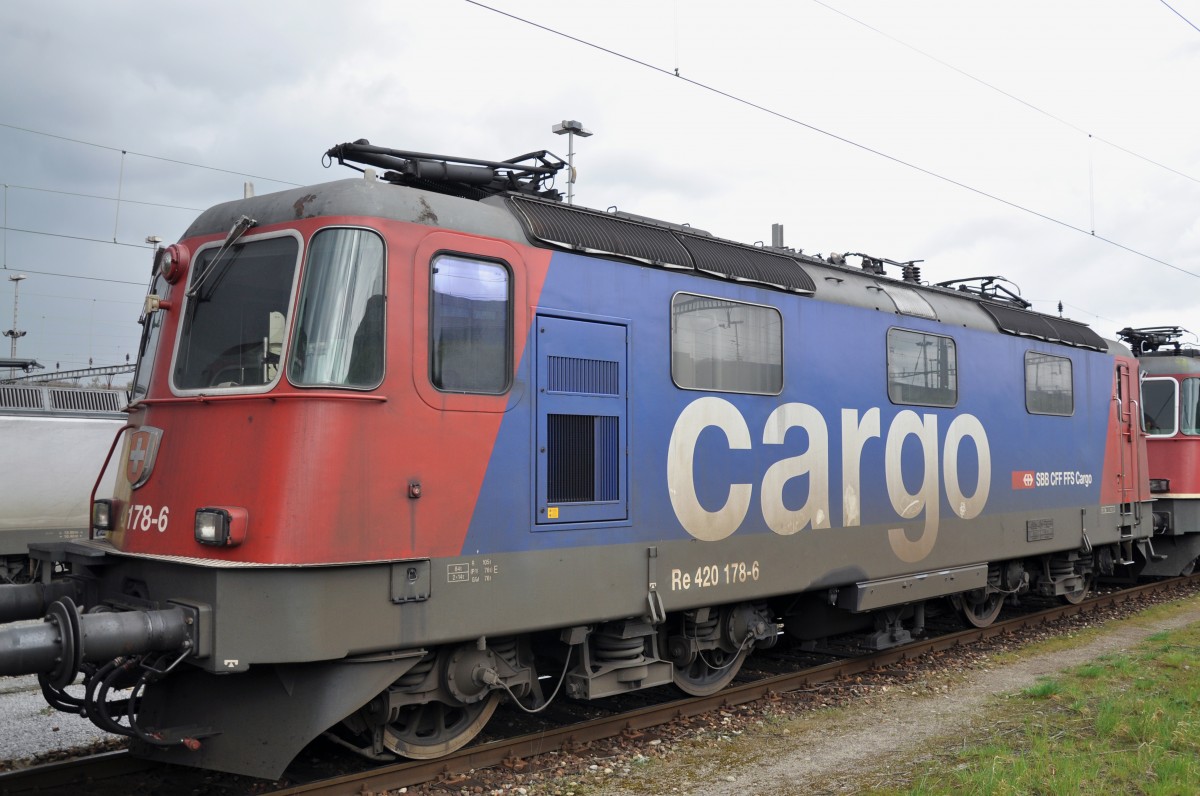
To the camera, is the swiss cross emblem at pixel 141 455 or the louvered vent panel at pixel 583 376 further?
the louvered vent panel at pixel 583 376

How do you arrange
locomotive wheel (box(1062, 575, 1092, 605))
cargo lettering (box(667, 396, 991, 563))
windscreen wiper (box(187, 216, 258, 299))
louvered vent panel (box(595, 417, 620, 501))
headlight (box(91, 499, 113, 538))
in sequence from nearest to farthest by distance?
windscreen wiper (box(187, 216, 258, 299)) < headlight (box(91, 499, 113, 538)) < louvered vent panel (box(595, 417, 620, 501)) < cargo lettering (box(667, 396, 991, 563)) < locomotive wheel (box(1062, 575, 1092, 605))

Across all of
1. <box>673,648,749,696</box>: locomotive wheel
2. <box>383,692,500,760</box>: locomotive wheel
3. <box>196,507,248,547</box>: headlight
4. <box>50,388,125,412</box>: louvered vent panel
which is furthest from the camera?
<box>50,388,125,412</box>: louvered vent panel

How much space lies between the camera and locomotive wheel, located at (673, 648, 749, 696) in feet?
26.3

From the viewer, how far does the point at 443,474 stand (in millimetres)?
5875

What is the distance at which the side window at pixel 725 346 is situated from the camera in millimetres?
7512

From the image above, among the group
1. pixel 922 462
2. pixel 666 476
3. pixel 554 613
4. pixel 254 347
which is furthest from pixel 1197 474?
pixel 254 347

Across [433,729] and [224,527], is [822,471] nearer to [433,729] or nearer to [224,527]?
[433,729]

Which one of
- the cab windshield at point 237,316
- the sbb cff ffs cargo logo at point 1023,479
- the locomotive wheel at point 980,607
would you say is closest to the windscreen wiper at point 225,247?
the cab windshield at point 237,316

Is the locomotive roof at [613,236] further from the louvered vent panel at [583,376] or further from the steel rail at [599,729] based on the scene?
the steel rail at [599,729]

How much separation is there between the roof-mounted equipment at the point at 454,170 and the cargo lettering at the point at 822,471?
2027 millimetres

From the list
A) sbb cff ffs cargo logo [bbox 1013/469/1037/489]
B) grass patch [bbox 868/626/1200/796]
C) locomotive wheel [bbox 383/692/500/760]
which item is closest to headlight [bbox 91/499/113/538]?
locomotive wheel [bbox 383/692/500/760]

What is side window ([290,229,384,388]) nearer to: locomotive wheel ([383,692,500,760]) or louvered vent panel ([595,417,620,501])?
louvered vent panel ([595,417,620,501])

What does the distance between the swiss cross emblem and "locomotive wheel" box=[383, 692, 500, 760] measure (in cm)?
211

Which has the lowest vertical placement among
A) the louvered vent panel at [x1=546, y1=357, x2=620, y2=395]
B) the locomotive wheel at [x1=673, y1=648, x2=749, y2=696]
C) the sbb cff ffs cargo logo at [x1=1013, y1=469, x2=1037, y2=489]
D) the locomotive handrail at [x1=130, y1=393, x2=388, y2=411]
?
the locomotive wheel at [x1=673, y1=648, x2=749, y2=696]
